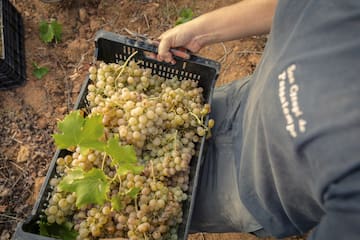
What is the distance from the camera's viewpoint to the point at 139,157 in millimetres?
1355

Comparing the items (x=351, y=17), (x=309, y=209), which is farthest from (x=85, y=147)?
(x=351, y=17)

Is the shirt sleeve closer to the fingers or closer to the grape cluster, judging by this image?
the grape cluster

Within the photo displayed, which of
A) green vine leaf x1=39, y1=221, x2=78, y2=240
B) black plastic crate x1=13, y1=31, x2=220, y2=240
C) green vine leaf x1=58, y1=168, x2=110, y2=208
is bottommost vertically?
green vine leaf x1=39, y1=221, x2=78, y2=240

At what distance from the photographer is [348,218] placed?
808mm

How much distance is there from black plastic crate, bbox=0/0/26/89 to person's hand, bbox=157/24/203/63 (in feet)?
4.06

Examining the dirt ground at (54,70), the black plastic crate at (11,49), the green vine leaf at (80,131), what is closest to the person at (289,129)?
the green vine leaf at (80,131)

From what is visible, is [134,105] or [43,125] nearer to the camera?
[134,105]

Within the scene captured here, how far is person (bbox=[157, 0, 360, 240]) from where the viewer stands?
84 cm

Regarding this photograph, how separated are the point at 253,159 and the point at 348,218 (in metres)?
0.44

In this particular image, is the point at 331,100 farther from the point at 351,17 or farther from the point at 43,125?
the point at 43,125

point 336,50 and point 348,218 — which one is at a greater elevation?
point 336,50

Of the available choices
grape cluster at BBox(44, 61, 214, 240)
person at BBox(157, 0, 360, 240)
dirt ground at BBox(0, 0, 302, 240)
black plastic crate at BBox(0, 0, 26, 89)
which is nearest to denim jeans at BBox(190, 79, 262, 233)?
person at BBox(157, 0, 360, 240)

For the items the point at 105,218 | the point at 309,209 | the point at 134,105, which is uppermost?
the point at 134,105

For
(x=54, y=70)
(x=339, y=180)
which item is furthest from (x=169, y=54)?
(x=54, y=70)
